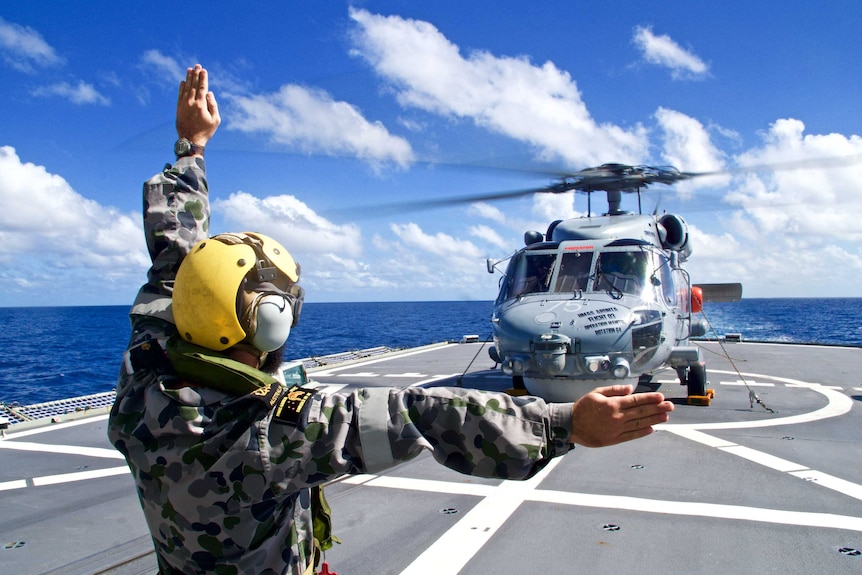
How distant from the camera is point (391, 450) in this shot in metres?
1.60

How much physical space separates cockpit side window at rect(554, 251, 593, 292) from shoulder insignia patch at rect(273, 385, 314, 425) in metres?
7.67

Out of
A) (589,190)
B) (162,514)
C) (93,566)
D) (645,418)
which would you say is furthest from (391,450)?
(589,190)

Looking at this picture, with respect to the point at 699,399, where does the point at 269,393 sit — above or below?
above

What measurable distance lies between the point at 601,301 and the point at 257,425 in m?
7.28

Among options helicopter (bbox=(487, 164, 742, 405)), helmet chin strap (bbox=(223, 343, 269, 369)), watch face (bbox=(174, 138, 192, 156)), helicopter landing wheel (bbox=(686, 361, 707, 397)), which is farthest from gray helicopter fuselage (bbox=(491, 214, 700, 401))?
helmet chin strap (bbox=(223, 343, 269, 369))

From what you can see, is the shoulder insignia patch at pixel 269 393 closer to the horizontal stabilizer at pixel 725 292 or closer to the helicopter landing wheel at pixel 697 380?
the helicopter landing wheel at pixel 697 380

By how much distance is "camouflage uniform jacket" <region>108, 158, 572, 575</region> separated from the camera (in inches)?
64.6

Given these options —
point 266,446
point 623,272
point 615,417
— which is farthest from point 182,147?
point 623,272

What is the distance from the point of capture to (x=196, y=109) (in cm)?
257

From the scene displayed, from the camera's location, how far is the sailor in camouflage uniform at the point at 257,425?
1643 millimetres

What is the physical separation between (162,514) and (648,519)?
419 centimetres

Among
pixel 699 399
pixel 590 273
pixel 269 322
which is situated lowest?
pixel 699 399

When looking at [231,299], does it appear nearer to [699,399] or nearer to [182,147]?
[182,147]

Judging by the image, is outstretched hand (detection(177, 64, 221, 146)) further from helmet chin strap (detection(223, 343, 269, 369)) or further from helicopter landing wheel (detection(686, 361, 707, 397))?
helicopter landing wheel (detection(686, 361, 707, 397))
